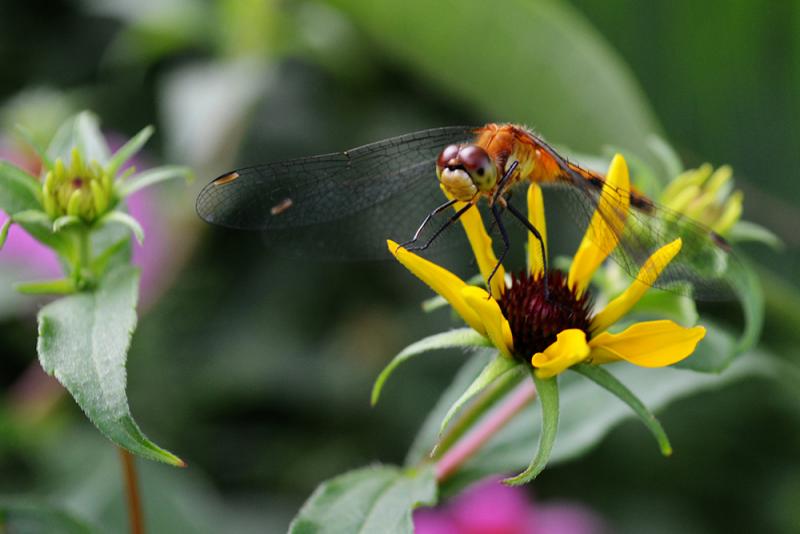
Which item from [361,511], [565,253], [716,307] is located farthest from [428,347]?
[716,307]

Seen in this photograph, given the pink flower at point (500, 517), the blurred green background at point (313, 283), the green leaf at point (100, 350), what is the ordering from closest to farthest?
the green leaf at point (100, 350)
the pink flower at point (500, 517)
the blurred green background at point (313, 283)

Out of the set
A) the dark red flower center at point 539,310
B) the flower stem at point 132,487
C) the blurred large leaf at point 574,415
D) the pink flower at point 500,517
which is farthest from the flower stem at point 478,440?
the pink flower at point 500,517

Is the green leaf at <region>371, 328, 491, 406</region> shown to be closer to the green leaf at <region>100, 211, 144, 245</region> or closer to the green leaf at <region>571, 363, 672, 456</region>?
the green leaf at <region>571, 363, 672, 456</region>

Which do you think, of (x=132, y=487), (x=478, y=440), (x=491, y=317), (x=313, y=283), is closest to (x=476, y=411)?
(x=478, y=440)

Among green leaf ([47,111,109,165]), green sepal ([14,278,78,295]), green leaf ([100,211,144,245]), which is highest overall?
green leaf ([47,111,109,165])

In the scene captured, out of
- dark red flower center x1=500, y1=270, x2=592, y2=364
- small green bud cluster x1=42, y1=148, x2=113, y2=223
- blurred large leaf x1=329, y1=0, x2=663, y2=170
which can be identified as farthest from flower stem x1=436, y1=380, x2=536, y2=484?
blurred large leaf x1=329, y1=0, x2=663, y2=170

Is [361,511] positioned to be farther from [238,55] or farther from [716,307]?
[238,55]

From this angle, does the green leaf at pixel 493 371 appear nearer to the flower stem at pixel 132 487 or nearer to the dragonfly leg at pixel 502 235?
the dragonfly leg at pixel 502 235
